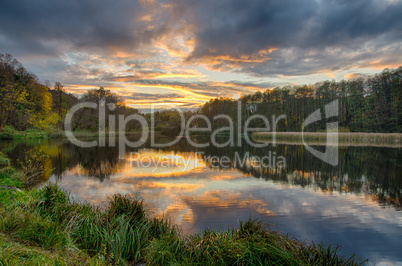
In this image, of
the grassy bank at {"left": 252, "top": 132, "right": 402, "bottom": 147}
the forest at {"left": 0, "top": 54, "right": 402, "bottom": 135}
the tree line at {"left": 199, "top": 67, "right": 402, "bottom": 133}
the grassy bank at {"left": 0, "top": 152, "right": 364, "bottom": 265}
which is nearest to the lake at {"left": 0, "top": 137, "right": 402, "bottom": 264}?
the grassy bank at {"left": 0, "top": 152, "right": 364, "bottom": 265}

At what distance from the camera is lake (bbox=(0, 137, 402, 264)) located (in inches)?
247

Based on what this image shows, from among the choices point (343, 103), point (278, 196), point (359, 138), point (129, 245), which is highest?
point (343, 103)

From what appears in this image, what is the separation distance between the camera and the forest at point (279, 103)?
136 ft

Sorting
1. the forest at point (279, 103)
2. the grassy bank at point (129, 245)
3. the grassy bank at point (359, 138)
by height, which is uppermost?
the forest at point (279, 103)

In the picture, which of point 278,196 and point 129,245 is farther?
point 278,196

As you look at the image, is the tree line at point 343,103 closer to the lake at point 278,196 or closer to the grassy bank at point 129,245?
the lake at point 278,196

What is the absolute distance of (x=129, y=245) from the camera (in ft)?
14.4

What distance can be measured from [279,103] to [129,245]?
74.1 m

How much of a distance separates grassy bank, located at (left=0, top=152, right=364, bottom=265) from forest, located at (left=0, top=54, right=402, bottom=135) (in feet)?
142

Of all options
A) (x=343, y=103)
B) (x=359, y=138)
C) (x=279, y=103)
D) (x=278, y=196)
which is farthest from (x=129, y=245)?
(x=279, y=103)

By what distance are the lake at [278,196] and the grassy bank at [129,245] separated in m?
1.16

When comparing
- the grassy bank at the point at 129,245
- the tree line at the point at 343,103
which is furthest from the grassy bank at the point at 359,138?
the grassy bank at the point at 129,245

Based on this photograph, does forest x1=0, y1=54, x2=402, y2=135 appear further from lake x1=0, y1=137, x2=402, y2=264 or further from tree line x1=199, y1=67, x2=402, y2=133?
lake x1=0, y1=137, x2=402, y2=264

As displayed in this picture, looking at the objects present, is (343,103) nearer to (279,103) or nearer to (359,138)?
(279,103)
